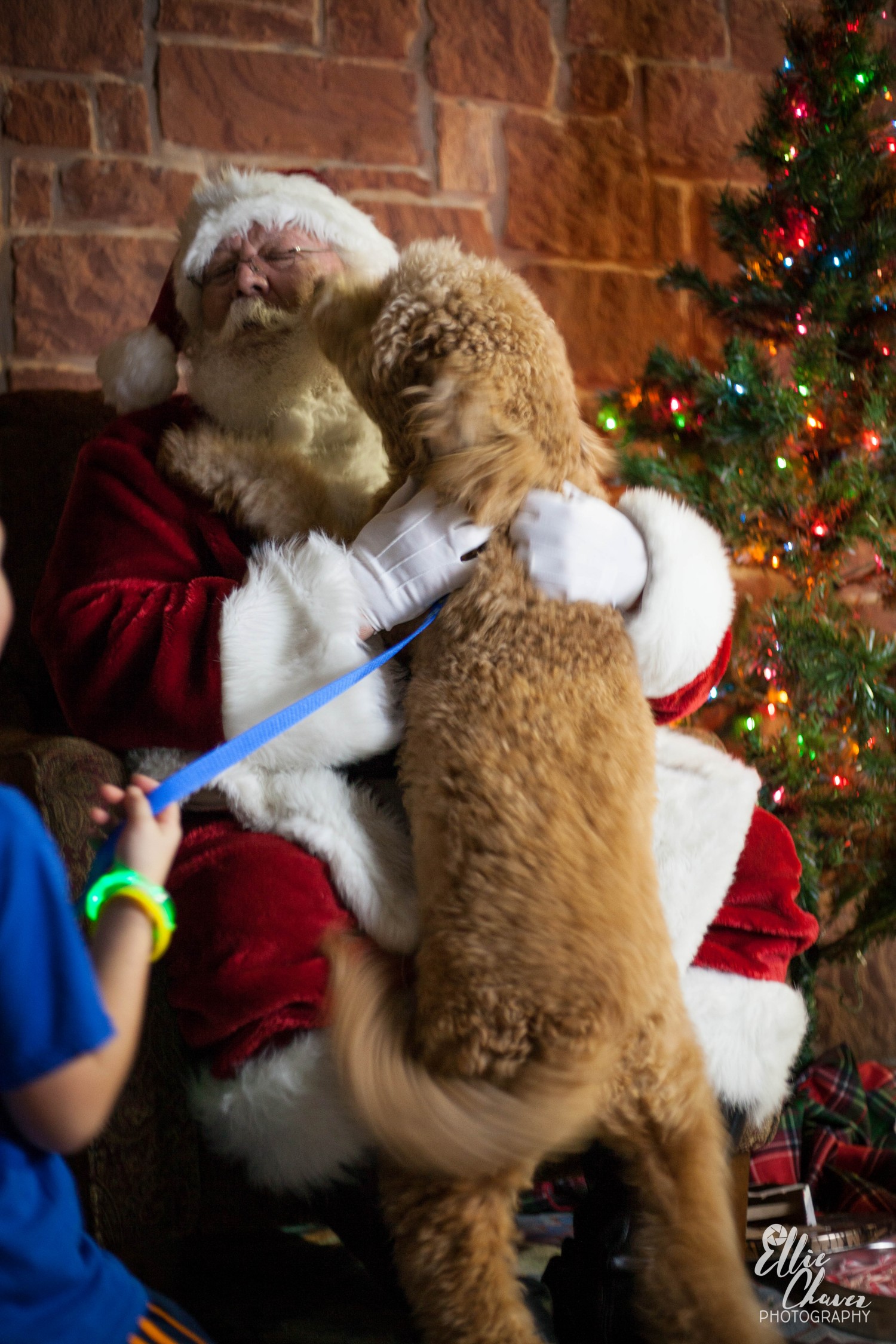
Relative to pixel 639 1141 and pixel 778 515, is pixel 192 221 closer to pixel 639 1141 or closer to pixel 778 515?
pixel 778 515

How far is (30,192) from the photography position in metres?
1.94

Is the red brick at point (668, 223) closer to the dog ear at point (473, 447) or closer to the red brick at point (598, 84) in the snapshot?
the red brick at point (598, 84)

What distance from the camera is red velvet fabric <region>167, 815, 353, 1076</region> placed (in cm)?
98

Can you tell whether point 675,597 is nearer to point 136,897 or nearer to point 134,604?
point 134,604

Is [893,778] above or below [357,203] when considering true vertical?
below

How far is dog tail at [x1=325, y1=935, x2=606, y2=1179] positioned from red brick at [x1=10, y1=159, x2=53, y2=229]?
1733 mm

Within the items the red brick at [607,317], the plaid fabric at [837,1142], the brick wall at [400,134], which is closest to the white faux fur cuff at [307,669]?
the plaid fabric at [837,1142]

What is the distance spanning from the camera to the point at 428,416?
1038mm

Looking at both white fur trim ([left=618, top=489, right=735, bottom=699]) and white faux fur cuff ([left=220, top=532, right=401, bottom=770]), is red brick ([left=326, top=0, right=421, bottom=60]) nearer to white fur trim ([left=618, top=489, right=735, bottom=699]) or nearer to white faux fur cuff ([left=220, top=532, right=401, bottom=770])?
white fur trim ([left=618, top=489, right=735, bottom=699])

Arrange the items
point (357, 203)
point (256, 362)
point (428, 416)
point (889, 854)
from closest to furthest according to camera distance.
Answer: point (428, 416) → point (256, 362) → point (889, 854) → point (357, 203)


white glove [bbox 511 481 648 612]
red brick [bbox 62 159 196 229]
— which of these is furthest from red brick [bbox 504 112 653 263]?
white glove [bbox 511 481 648 612]

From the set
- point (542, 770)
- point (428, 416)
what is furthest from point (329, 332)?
point (542, 770)

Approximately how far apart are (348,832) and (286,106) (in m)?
1.67

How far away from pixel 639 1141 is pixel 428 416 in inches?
28.2
